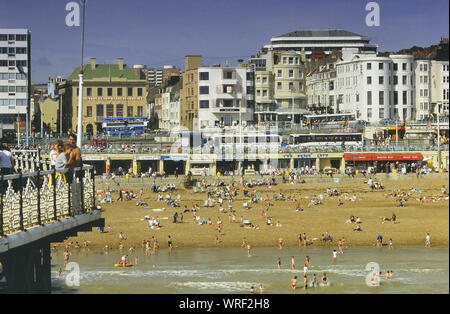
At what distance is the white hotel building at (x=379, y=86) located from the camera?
97938mm

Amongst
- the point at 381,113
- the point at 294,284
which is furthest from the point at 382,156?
the point at 294,284

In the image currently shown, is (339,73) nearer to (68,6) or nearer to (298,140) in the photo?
(298,140)

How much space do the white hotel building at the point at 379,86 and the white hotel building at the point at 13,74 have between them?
38.8 meters

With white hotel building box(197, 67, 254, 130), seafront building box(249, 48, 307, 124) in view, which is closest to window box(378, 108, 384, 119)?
seafront building box(249, 48, 307, 124)

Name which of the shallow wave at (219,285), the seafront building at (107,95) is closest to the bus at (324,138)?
the seafront building at (107,95)

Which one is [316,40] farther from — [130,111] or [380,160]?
[380,160]

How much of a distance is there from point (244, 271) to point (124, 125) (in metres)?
59.7

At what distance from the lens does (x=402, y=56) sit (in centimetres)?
9975

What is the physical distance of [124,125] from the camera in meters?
93.4

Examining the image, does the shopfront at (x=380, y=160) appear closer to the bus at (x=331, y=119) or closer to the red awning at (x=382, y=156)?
the red awning at (x=382, y=156)

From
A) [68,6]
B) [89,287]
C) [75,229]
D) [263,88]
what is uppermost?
[263,88]

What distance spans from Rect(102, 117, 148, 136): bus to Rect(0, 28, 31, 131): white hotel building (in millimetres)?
9460

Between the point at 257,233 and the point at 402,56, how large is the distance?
2326 inches

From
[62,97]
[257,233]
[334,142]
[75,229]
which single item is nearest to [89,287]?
[257,233]
